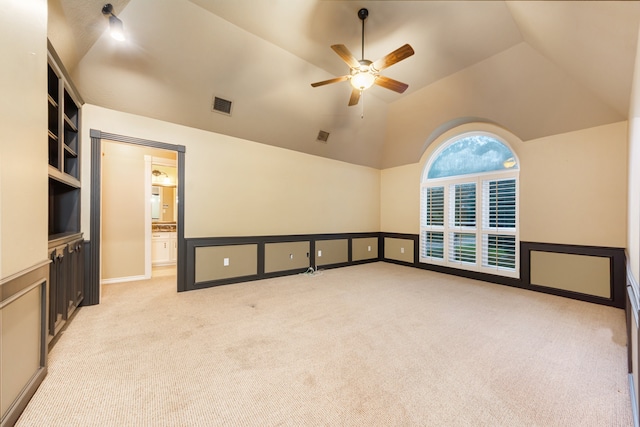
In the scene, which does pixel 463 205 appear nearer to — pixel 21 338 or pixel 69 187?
pixel 21 338

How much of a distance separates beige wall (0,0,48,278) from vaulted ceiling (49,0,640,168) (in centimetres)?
88

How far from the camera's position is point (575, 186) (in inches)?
144

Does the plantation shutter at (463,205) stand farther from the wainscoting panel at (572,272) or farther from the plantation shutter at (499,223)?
the wainscoting panel at (572,272)

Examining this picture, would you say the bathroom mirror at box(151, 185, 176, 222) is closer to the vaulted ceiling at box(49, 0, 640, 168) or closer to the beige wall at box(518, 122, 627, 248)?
the vaulted ceiling at box(49, 0, 640, 168)

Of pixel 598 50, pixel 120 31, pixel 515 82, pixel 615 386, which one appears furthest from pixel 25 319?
pixel 515 82

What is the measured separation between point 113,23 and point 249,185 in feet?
8.66

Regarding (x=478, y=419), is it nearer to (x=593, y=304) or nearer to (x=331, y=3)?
(x=593, y=304)

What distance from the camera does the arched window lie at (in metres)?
4.37

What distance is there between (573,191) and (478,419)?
3.95 meters

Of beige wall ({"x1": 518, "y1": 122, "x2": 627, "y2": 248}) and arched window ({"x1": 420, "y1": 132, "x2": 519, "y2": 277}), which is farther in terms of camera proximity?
arched window ({"x1": 420, "y1": 132, "x2": 519, "y2": 277})

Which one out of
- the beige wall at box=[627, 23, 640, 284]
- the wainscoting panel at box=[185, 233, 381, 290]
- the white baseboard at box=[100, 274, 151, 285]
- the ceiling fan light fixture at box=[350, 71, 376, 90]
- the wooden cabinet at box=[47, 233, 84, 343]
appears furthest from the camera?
the white baseboard at box=[100, 274, 151, 285]

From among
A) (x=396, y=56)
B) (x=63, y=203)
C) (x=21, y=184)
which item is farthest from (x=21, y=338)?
(x=396, y=56)

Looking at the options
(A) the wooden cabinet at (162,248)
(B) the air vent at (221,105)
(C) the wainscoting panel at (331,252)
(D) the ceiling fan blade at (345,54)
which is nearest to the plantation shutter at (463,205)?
(C) the wainscoting panel at (331,252)

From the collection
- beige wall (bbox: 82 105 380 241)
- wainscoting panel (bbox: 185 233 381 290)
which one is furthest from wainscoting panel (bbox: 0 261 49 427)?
wainscoting panel (bbox: 185 233 381 290)
